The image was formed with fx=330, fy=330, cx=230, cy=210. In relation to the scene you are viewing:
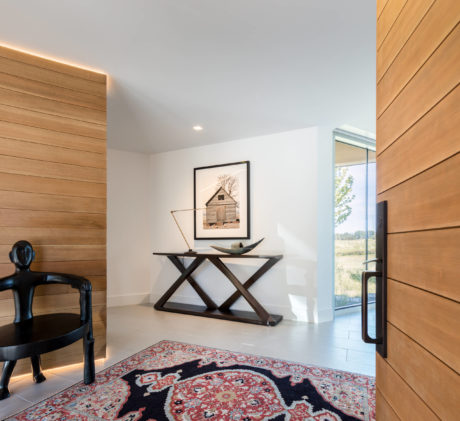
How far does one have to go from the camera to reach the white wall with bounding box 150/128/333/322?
400cm

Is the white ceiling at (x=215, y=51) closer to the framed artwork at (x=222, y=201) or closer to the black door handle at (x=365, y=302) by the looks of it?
the framed artwork at (x=222, y=201)

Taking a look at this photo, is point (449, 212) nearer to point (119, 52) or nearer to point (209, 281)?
point (119, 52)

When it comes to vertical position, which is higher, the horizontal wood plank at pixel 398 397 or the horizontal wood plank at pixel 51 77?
the horizontal wood plank at pixel 51 77

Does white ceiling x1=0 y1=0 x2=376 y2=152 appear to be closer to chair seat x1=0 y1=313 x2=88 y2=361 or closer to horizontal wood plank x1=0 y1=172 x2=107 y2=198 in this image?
horizontal wood plank x1=0 y1=172 x2=107 y2=198

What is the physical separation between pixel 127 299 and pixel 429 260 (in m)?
4.85

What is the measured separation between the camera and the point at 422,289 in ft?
2.52

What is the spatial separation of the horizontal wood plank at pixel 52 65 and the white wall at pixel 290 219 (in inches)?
87.3

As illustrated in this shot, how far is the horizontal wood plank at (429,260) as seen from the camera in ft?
2.06

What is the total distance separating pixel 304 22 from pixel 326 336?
286 centimetres

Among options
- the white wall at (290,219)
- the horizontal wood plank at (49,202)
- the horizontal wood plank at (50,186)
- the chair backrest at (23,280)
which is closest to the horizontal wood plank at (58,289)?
the chair backrest at (23,280)

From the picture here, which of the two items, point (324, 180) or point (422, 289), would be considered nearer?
point (422, 289)

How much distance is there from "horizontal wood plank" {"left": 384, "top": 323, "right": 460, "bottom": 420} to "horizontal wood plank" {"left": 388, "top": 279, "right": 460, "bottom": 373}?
0.06 ft

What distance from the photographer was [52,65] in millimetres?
2533

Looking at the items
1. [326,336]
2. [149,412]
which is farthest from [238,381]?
[326,336]
